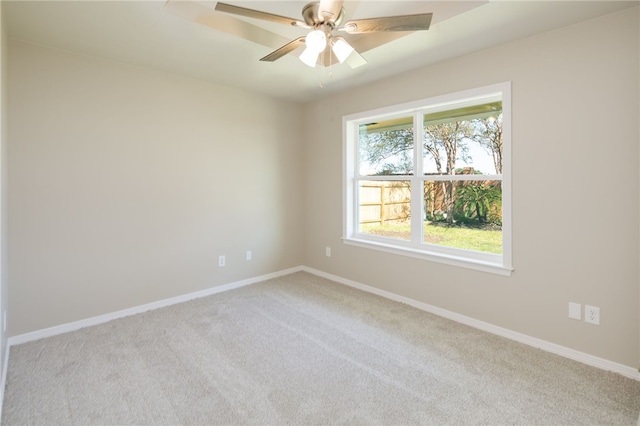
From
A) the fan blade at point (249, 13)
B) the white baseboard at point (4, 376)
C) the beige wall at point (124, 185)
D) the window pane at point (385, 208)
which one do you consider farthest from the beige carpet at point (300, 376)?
the fan blade at point (249, 13)

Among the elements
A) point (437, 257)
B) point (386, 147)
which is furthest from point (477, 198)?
point (386, 147)

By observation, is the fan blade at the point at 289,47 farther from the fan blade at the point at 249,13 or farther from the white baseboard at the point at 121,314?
the white baseboard at the point at 121,314

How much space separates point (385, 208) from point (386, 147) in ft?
2.30

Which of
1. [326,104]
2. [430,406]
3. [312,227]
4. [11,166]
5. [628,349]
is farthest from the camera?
[312,227]

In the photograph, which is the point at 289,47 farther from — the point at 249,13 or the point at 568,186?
the point at 568,186

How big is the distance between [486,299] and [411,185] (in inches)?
51.4

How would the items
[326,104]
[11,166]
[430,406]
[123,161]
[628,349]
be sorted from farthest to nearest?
1. [326,104]
2. [123,161]
3. [11,166]
4. [628,349]
5. [430,406]

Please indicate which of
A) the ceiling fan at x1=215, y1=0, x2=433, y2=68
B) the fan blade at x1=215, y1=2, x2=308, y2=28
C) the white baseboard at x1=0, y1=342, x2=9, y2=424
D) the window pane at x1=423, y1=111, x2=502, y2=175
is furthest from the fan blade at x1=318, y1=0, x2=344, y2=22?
the white baseboard at x1=0, y1=342, x2=9, y2=424

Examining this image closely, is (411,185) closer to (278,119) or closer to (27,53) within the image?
(278,119)

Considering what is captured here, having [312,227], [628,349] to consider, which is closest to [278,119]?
[312,227]

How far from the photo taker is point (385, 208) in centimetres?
379

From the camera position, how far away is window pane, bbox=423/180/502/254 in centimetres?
287

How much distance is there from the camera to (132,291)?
10.2ft

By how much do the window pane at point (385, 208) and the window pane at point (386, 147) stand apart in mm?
158
